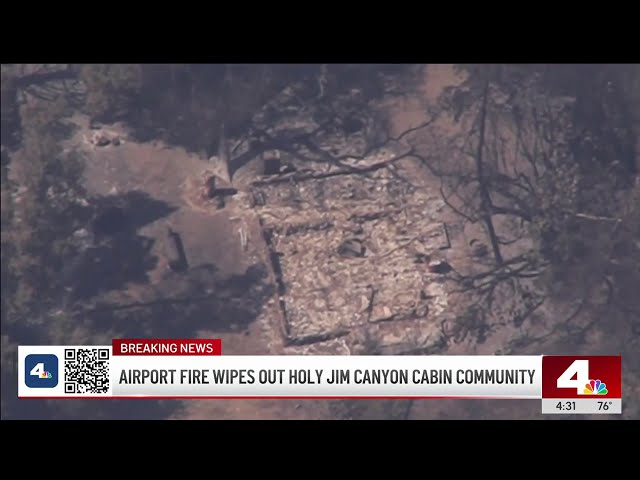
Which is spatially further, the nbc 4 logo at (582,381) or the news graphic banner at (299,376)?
the nbc 4 logo at (582,381)

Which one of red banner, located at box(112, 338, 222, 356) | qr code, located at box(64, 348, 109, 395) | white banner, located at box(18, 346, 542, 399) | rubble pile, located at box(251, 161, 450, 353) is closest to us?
white banner, located at box(18, 346, 542, 399)

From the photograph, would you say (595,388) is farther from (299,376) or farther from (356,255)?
(356,255)

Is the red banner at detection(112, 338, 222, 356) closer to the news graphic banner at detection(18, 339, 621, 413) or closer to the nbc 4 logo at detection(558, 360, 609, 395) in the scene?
the news graphic banner at detection(18, 339, 621, 413)

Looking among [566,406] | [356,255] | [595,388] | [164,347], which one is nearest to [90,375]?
[164,347]

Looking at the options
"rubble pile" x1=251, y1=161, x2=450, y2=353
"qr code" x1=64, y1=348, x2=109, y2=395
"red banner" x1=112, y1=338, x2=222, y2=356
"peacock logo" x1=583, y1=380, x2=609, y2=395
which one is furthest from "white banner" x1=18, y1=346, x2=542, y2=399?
"rubble pile" x1=251, y1=161, x2=450, y2=353

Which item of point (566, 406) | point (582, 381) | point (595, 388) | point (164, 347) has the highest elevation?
point (164, 347)

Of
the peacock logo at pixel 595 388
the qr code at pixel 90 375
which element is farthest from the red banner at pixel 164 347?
the peacock logo at pixel 595 388

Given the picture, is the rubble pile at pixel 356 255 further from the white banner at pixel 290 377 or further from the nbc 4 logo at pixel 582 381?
the nbc 4 logo at pixel 582 381
